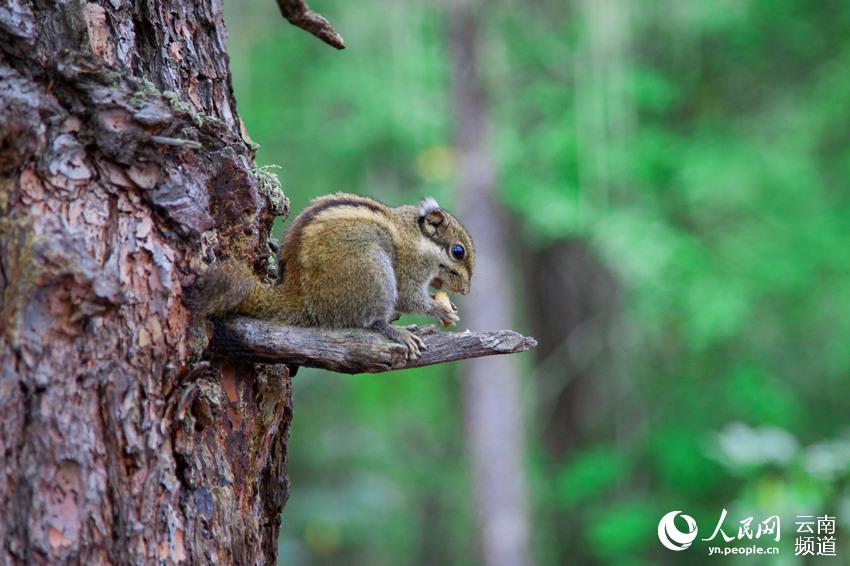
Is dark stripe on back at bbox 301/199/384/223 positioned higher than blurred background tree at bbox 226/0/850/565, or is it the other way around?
blurred background tree at bbox 226/0/850/565

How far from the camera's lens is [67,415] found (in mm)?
2162

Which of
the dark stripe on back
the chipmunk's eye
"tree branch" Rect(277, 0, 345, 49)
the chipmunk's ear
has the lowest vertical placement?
the dark stripe on back

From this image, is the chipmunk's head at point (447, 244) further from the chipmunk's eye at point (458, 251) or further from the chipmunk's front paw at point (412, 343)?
the chipmunk's front paw at point (412, 343)

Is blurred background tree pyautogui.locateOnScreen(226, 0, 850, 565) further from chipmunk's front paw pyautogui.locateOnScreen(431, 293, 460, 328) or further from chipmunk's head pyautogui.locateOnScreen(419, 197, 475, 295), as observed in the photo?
chipmunk's front paw pyautogui.locateOnScreen(431, 293, 460, 328)

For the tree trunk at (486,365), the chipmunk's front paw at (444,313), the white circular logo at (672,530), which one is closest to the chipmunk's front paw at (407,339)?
the chipmunk's front paw at (444,313)

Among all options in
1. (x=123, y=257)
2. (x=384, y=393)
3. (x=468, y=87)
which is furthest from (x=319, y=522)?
(x=123, y=257)

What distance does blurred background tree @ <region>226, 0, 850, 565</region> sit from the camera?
806cm

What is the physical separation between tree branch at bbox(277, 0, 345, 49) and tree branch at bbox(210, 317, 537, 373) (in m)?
0.92

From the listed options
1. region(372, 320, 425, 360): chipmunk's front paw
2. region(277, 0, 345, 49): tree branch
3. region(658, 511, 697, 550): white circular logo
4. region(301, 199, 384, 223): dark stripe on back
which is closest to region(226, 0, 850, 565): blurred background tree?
region(658, 511, 697, 550): white circular logo

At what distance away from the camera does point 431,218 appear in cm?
397

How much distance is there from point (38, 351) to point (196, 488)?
1.75ft

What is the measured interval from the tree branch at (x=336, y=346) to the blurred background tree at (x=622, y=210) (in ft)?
14.3

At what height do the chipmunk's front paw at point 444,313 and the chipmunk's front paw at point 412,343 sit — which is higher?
the chipmunk's front paw at point 444,313

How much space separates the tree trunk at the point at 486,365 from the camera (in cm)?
805
